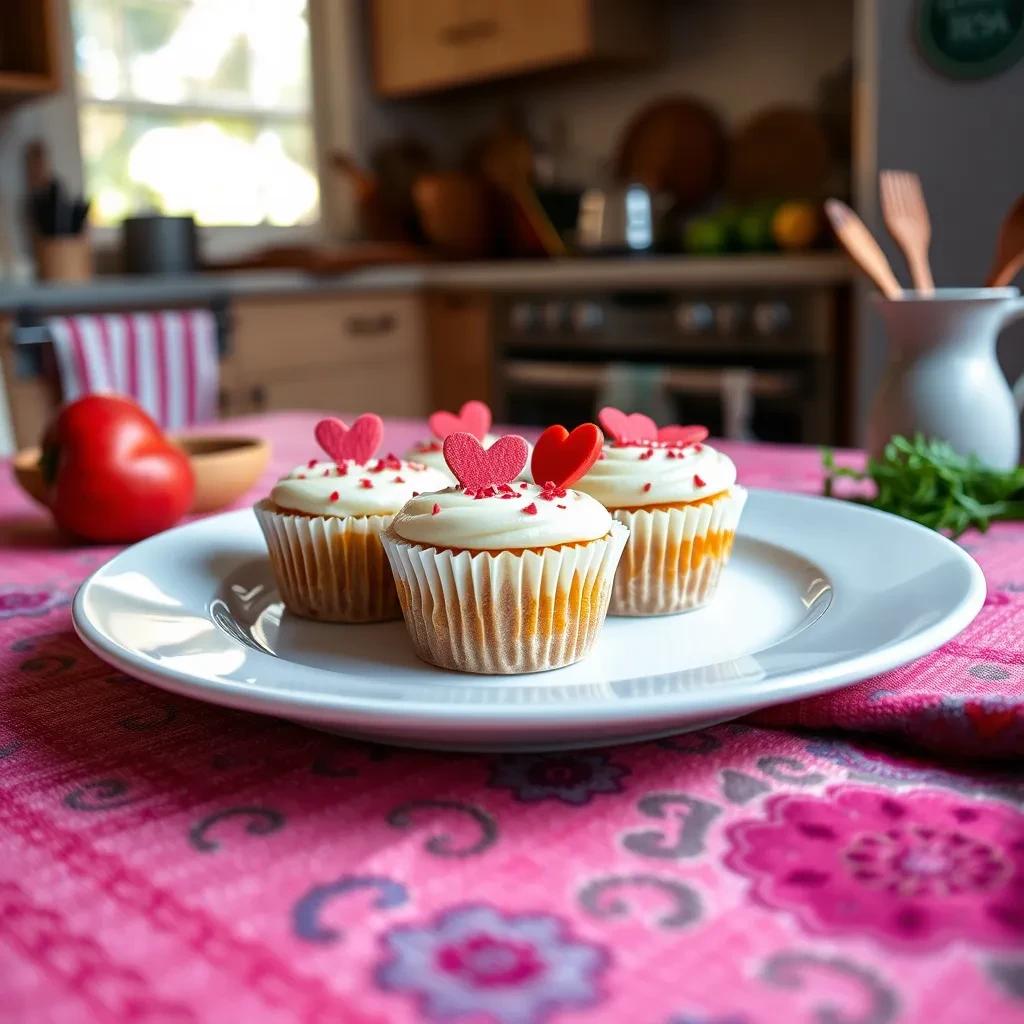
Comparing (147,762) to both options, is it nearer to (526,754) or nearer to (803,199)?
(526,754)

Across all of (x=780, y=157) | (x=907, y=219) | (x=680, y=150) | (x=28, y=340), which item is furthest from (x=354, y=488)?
(x=680, y=150)

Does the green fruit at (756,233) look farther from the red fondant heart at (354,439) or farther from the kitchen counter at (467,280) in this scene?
the red fondant heart at (354,439)

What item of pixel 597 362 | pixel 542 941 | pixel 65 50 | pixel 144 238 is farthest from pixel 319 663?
pixel 65 50

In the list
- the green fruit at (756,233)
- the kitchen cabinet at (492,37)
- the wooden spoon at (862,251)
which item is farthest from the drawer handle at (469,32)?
the wooden spoon at (862,251)

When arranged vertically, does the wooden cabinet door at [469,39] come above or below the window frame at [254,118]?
above

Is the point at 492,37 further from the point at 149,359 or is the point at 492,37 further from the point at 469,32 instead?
the point at 149,359

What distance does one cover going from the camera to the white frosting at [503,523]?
0.63 meters

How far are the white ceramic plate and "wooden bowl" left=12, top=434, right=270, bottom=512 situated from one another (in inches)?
7.4

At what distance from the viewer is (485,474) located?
2.15 ft

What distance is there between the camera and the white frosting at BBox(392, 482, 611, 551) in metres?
0.63

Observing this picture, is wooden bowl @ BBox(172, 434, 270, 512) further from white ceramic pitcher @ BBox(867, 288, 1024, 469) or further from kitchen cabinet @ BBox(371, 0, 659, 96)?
kitchen cabinet @ BBox(371, 0, 659, 96)

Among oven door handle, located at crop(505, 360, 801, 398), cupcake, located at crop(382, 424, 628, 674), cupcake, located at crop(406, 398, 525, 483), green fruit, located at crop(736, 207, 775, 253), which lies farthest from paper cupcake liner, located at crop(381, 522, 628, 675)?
green fruit, located at crop(736, 207, 775, 253)

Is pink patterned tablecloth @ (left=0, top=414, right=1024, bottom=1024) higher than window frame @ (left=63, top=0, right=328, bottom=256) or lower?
lower

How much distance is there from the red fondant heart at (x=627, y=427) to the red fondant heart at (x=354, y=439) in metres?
0.16
